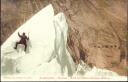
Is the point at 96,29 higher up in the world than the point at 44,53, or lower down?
higher up

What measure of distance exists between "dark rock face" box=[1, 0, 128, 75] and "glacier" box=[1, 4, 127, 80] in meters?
0.06

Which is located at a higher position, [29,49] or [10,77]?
[29,49]

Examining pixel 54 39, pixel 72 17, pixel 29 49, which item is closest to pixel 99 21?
pixel 72 17

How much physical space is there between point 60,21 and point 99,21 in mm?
395

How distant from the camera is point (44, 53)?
346 centimetres

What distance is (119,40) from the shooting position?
141 inches

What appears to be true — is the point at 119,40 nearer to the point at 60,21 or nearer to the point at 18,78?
the point at 60,21

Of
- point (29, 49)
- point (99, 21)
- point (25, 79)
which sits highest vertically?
point (99, 21)

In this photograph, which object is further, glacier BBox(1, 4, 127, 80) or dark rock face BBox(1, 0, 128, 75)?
dark rock face BBox(1, 0, 128, 75)

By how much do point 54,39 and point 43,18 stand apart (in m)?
0.24

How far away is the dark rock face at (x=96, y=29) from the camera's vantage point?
3.52 metres

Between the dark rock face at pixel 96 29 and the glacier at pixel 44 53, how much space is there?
6 cm

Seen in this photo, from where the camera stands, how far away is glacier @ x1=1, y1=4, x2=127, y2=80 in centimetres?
342

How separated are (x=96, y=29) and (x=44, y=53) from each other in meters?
0.58
